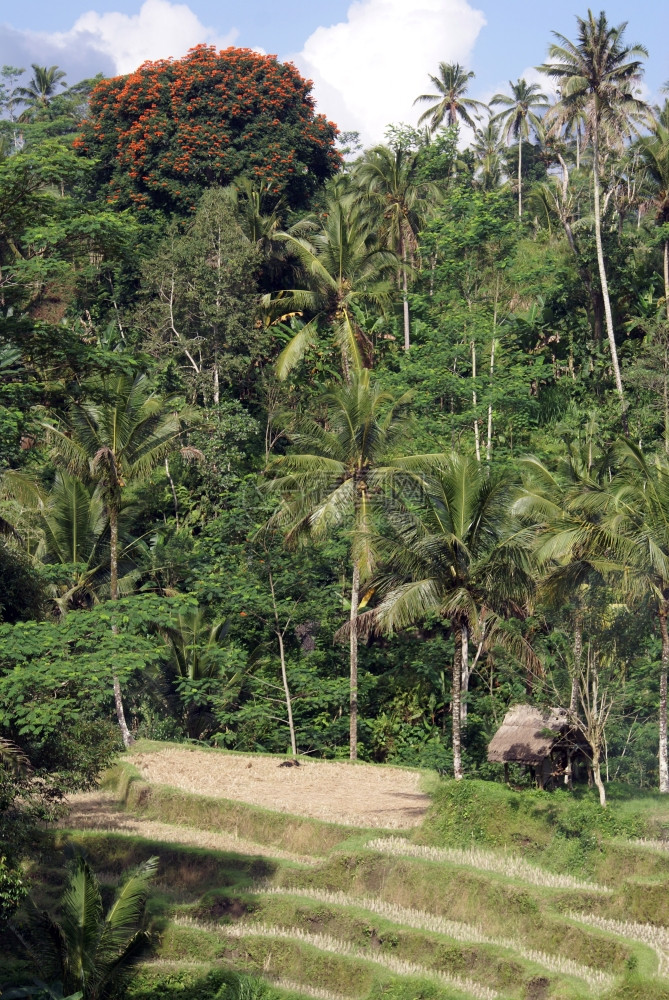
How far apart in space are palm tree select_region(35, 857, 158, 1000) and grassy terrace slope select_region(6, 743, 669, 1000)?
0.51 meters

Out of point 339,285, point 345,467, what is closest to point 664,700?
point 345,467

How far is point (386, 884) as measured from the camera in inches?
650

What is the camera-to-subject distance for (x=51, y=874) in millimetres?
17250

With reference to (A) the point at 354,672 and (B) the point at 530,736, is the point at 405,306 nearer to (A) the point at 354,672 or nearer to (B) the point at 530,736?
(A) the point at 354,672

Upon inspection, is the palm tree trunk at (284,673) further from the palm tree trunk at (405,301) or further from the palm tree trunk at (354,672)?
the palm tree trunk at (405,301)

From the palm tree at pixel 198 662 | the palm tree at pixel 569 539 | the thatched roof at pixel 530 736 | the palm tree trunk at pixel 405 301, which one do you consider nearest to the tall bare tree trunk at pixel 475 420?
the palm tree trunk at pixel 405 301

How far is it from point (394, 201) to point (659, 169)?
925cm

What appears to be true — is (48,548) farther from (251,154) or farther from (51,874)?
(251,154)

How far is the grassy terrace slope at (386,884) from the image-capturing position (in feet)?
43.7

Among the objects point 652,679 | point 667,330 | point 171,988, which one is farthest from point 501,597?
point 667,330

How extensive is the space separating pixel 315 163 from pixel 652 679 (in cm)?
2580

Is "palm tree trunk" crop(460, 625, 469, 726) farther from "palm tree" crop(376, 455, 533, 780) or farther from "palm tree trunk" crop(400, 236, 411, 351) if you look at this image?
"palm tree trunk" crop(400, 236, 411, 351)

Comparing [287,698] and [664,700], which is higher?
[664,700]

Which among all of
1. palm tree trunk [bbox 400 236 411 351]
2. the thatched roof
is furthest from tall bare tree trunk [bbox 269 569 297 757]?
palm tree trunk [bbox 400 236 411 351]
